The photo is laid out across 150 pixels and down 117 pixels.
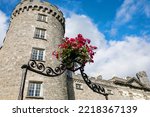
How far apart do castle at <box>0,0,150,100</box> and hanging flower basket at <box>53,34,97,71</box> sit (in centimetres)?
810

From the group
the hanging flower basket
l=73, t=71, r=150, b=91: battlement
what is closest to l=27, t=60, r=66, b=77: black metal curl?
the hanging flower basket

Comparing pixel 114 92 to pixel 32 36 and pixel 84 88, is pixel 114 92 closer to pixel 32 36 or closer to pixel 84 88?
pixel 84 88

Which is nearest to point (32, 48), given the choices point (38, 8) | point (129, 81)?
point (38, 8)

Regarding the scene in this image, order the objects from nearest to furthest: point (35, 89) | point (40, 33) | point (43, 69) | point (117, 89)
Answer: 1. point (43, 69)
2. point (35, 89)
3. point (40, 33)
4. point (117, 89)

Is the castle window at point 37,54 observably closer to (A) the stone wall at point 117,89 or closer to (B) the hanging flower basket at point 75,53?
(A) the stone wall at point 117,89

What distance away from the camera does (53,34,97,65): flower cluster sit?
634cm

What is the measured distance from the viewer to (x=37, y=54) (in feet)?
57.3

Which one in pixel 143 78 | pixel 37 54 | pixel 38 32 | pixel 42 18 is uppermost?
pixel 42 18

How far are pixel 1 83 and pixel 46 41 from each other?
19.4 ft

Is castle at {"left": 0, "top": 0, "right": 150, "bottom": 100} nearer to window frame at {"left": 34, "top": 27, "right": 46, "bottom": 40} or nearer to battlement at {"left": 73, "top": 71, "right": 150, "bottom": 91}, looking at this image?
window frame at {"left": 34, "top": 27, "right": 46, "bottom": 40}

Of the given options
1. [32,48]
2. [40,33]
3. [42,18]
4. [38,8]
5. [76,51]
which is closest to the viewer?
[76,51]

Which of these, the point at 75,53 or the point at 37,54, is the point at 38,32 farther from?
the point at 75,53

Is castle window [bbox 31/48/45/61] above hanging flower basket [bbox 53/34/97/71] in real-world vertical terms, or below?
above

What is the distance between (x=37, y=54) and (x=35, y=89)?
11.9 feet
